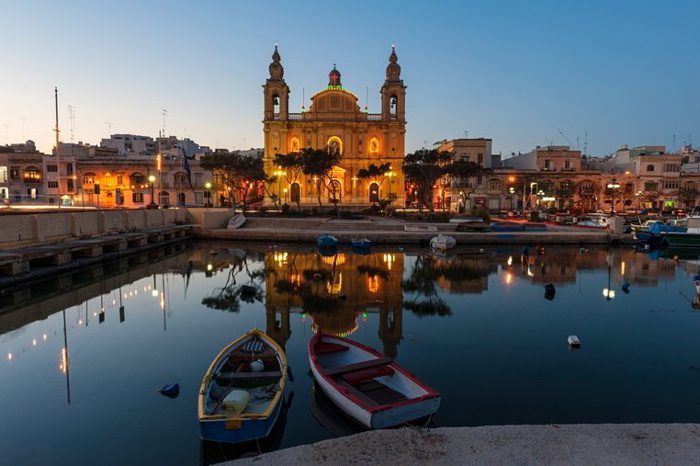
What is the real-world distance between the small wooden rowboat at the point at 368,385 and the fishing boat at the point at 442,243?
2540 centimetres

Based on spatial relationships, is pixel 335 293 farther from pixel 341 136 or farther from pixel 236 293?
pixel 341 136

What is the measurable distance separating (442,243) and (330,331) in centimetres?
2194

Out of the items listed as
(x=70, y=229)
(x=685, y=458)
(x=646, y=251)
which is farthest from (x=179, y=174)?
(x=685, y=458)

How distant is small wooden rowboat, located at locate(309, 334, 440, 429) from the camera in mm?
7590

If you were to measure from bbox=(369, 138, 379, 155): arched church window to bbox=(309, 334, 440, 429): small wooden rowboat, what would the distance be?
183 ft

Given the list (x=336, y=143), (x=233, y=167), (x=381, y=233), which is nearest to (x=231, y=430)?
(x=381, y=233)

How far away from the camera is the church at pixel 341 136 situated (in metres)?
63.1

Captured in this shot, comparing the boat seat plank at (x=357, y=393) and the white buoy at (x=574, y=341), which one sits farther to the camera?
the white buoy at (x=574, y=341)

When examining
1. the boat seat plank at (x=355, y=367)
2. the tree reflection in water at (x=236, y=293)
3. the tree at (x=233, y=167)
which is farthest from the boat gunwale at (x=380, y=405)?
the tree at (x=233, y=167)

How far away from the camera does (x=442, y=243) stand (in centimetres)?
3538

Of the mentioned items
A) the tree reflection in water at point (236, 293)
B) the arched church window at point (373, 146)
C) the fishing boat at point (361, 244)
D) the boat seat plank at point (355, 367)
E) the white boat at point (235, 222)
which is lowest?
the tree reflection in water at point (236, 293)

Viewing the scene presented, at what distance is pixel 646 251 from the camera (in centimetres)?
3759

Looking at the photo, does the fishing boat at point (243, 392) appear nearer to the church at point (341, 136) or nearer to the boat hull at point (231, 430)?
the boat hull at point (231, 430)

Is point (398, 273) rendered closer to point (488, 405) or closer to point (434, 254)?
point (434, 254)
